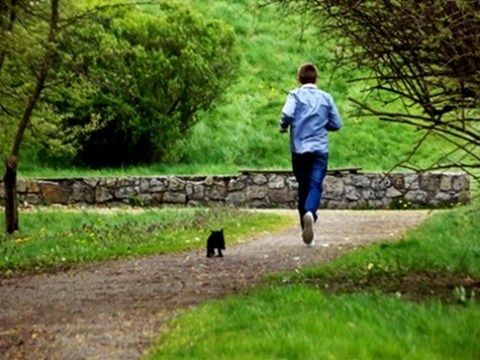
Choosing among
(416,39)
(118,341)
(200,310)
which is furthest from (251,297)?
(416,39)

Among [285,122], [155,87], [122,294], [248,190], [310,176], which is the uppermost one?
[155,87]

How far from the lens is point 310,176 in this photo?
1016 centimetres

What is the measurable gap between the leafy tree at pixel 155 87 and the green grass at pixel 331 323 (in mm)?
14669

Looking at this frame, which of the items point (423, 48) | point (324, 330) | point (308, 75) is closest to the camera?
point (324, 330)

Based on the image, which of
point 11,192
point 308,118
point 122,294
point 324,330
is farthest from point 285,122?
point 324,330

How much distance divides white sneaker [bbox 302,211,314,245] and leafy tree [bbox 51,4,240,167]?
11.1m

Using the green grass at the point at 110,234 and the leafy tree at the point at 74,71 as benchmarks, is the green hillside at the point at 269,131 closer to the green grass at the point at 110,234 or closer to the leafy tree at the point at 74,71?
the leafy tree at the point at 74,71

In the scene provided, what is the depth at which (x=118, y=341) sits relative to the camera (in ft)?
18.4

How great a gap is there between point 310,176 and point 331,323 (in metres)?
5.33

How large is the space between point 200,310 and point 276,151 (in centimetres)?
1901

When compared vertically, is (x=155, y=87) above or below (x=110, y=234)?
above

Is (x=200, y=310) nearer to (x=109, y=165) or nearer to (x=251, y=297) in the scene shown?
(x=251, y=297)

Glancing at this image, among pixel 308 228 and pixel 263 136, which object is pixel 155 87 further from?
pixel 308 228

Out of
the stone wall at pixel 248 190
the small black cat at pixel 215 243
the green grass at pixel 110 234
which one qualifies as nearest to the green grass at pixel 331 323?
the small black cat at pixel 215 243
